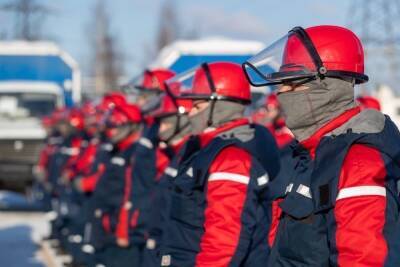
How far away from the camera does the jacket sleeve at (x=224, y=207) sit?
14.9 feet

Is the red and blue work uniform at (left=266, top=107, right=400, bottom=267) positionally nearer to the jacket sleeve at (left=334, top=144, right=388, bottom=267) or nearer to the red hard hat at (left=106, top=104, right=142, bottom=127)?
Result: the jacket sleeve at (left=334, top=144, right=388, bottom=267)

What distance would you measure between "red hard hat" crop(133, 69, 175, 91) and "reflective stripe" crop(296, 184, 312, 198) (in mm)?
4879

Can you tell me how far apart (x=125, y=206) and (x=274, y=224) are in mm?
4015

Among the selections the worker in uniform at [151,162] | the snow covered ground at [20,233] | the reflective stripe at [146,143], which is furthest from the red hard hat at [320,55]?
the snow covered ground at [20,233]

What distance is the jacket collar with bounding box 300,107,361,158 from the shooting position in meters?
3.76

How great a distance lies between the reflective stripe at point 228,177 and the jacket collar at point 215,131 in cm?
48

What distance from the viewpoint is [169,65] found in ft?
39.6

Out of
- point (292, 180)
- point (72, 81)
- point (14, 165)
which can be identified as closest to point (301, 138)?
point (292, 180)

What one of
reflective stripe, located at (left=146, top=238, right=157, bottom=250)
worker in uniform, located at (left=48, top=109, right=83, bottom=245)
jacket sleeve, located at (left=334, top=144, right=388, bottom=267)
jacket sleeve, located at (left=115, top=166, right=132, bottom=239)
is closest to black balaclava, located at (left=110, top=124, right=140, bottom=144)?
jacket sleeve, located at (left=115, top=166, right=132, bottom=239)

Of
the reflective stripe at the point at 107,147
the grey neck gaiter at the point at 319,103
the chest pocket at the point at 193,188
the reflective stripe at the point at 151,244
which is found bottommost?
the reflective stripe at the point at 151,244

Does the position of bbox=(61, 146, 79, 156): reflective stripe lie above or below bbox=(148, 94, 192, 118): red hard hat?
below

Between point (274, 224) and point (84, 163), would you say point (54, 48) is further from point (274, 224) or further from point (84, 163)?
point (274, 224)

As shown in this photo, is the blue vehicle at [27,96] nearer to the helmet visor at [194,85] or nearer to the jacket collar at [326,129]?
the helmet visor at [194,85]

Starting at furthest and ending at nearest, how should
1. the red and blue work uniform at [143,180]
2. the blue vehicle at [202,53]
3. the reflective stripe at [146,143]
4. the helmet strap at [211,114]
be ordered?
the blue vehicle at [202,53]
the reflective stripe at [146,143]
the red and blue work uniform at [143,180]
the helmet strap at [211,114]
